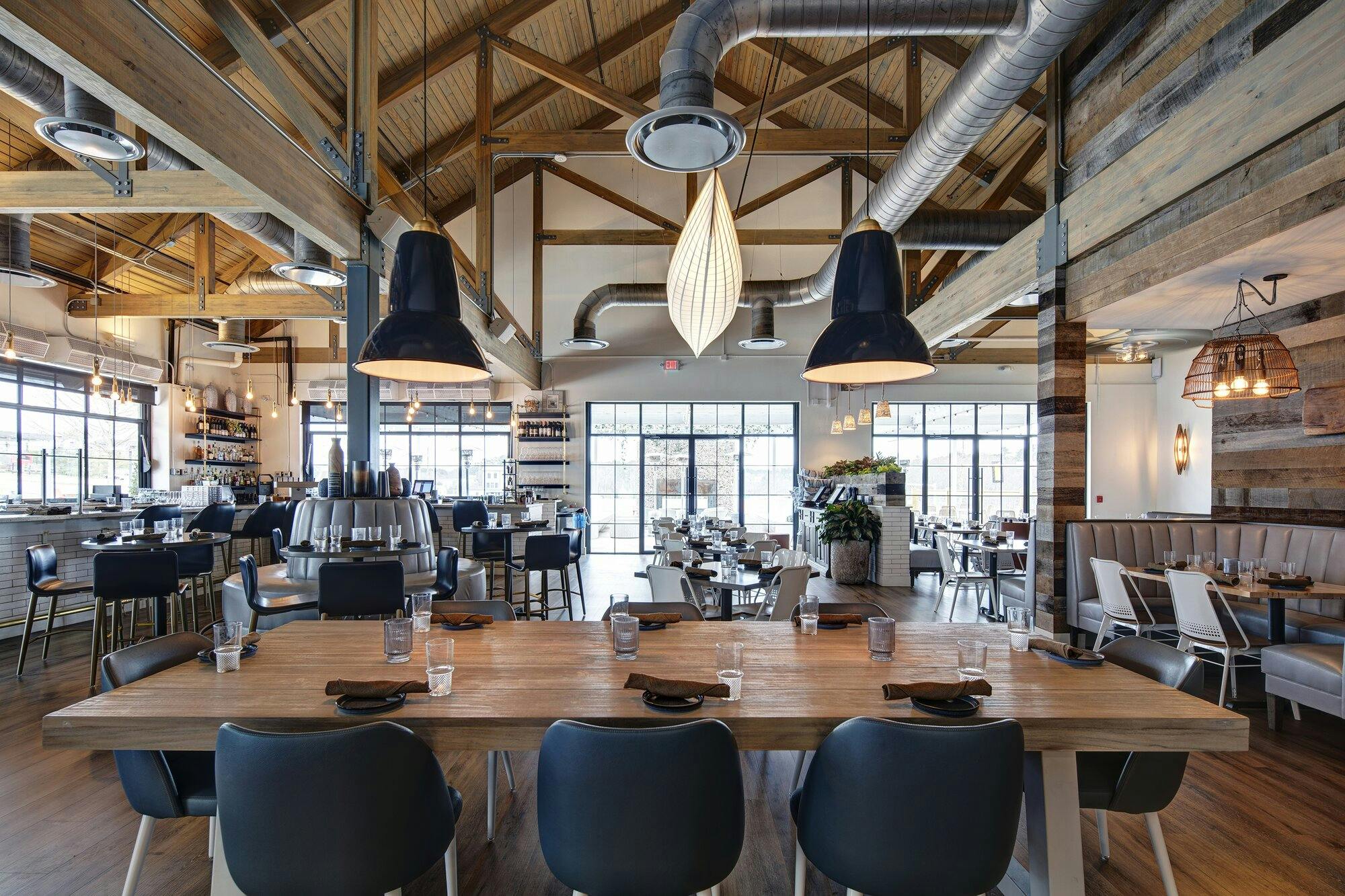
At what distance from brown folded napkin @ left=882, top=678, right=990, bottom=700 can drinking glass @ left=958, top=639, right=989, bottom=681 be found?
0.14m

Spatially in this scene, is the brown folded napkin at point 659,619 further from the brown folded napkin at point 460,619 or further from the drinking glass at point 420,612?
the drinking glass at point 420,612

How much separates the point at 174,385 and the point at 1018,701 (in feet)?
44.1

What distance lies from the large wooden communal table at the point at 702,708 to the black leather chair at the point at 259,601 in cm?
224

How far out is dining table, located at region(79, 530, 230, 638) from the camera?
4961mm

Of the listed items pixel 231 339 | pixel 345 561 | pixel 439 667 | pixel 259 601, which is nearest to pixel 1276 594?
pixel 439 667

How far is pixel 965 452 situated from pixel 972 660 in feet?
38.7

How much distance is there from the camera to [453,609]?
3174mm

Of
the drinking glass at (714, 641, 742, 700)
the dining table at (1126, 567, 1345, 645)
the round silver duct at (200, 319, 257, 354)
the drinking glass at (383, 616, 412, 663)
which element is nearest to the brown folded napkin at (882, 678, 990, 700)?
the drinking glass at (714, 641, 742, 700)

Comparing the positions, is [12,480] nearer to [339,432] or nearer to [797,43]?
[339,432]

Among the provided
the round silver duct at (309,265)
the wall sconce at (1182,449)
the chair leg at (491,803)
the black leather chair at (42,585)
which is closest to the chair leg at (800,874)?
the chair leg at (491,803)

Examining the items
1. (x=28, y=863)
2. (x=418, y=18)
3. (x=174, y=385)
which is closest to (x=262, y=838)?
(x=28, y=863)

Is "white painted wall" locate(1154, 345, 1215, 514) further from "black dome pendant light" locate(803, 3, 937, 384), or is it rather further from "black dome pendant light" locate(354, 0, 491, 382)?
"black dome pendant light" locate(354, 0, 491, 382)

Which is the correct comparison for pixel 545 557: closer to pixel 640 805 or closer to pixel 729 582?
pixel 729 582

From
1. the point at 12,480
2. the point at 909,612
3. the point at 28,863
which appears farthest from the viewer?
the point at 12,480
